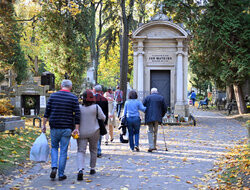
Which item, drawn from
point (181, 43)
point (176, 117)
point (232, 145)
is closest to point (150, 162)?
point (232, 145)

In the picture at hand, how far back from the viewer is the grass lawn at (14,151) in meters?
7.64

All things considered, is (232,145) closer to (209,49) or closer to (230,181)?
(230,181)

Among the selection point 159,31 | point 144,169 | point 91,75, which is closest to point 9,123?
point 144,169

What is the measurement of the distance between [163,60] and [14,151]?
472 inches

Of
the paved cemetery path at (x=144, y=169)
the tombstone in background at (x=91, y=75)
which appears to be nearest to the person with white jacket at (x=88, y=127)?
the paved cemetery path at (x=144, y=169)

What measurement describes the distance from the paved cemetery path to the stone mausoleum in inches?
291

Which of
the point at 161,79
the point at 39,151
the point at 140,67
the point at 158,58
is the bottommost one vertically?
the point at 39,151

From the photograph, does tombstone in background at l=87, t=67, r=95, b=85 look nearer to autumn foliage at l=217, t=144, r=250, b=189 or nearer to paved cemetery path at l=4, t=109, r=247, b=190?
paved cemetery path at l=4, t=109, r=247, b=190


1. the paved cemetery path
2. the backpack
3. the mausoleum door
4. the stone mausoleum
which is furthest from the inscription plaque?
the paved cemetery path

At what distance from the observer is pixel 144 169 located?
7.53 metres

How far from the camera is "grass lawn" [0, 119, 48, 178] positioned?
764cm

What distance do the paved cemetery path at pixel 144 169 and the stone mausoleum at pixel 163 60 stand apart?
739 cm

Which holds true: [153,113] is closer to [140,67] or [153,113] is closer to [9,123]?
[9,123]

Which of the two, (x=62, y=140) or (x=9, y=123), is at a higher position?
(x=9, y=123)
